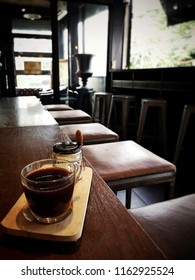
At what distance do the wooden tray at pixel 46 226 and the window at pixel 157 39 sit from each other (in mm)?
4524

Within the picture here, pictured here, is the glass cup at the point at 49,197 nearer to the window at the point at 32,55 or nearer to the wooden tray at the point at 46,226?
the wooden tray at the point at 46,226

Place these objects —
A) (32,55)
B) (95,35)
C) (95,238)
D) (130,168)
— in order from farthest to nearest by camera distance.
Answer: (32,55) < (95,35) < (130,168) < (95,238)

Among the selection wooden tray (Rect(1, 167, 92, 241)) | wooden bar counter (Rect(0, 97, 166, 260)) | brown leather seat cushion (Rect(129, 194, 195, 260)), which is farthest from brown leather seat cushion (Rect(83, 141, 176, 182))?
wooden tray (Rect(1, 167, 92, 241))

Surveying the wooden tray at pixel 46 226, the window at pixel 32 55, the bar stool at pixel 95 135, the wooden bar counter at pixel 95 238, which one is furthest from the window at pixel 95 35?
the wooden tray at pixel 46 226

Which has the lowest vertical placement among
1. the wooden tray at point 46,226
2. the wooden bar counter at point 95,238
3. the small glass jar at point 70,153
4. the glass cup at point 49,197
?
the wooden bar counter at point 95,238

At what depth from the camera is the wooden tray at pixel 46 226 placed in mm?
476

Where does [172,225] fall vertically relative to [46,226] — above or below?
below

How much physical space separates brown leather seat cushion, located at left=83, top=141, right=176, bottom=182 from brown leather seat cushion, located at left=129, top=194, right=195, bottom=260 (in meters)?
0.32

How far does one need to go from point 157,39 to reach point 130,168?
15.7 ft

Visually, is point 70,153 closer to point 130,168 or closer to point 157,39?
point 130,168

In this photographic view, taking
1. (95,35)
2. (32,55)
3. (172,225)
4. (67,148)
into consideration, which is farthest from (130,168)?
(32,55)

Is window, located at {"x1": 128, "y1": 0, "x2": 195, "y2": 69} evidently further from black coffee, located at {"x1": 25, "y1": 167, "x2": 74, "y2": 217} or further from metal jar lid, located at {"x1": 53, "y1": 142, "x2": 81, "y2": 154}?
black coffee, located at {"x1": 25, "y1": 167, "x2": 74, "y2": 217}

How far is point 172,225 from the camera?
886mm

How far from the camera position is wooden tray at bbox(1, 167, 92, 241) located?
18.7 inches
